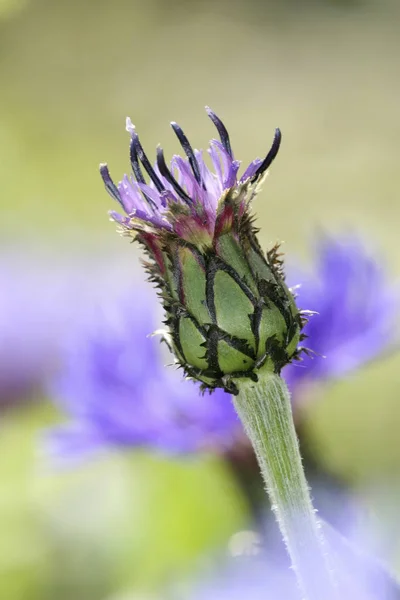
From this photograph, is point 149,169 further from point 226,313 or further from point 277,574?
point 277,574

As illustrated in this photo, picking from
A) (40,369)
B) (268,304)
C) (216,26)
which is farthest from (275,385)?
(216,26)

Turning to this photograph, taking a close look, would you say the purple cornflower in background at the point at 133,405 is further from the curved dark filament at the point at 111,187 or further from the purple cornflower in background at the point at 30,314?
the purple cornflower in background at the point at 30,314

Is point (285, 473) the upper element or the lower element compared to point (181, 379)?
lower

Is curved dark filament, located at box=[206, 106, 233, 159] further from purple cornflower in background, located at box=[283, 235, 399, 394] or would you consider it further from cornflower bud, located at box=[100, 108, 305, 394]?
purple cornflower in background, located at box=[283, 235, 399, 394]

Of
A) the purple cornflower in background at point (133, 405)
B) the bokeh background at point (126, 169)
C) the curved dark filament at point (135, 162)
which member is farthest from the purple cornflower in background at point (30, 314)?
the curved dark filament at point (135, 162)

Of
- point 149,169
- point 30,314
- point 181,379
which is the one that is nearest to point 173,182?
point 149,169

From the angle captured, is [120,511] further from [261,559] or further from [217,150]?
[217,150]
